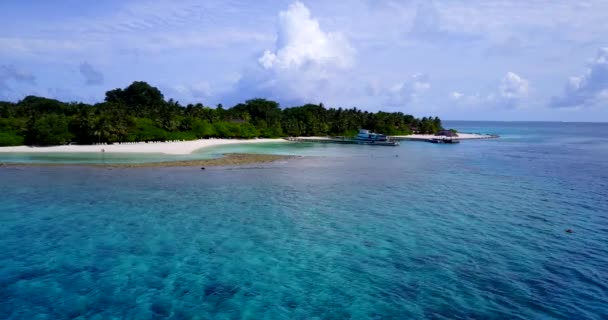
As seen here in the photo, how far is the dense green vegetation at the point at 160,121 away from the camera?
283 feet

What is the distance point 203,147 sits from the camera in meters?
94.4

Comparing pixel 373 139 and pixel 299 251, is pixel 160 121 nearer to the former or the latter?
pixel 373 139

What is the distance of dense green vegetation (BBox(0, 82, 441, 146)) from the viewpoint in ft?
283

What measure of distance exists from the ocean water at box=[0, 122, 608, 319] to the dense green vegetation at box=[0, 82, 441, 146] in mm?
49273

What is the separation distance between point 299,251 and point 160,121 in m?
91.0

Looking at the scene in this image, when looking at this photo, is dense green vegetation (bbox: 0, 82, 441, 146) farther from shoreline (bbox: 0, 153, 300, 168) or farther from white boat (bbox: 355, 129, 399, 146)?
shoreline (bbox: 0, 153, 300, 168)

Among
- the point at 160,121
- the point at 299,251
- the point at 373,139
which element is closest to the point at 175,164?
the point at 299,251

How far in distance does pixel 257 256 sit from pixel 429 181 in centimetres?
3066

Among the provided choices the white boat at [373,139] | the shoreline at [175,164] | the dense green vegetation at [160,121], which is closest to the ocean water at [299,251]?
the shoreline at [175,164]

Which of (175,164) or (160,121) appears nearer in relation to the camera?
(175,164)

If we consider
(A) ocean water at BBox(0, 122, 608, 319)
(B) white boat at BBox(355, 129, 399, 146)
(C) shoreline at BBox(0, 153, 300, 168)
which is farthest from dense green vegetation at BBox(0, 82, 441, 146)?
(A) ocean water at BBox(0, 122, 608, 319)

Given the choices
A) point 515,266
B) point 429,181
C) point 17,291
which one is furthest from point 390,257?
point 429,181

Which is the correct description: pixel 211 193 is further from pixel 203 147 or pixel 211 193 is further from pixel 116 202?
pixel 203 147

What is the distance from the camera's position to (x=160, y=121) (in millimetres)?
105312
